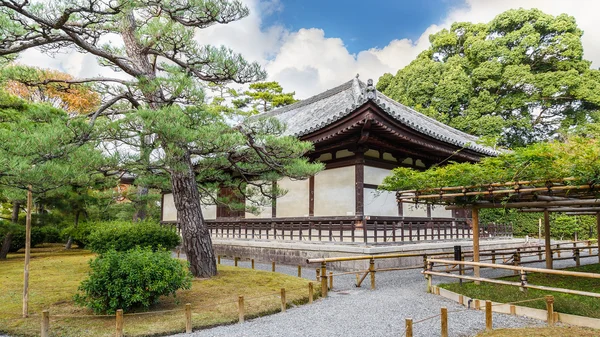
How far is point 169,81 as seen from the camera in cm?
680

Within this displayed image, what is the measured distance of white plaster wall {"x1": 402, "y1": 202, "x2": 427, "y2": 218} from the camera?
13734mm

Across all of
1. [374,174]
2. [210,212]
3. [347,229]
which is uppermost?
[374,174]

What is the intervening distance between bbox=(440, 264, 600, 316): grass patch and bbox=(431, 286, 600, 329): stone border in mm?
176

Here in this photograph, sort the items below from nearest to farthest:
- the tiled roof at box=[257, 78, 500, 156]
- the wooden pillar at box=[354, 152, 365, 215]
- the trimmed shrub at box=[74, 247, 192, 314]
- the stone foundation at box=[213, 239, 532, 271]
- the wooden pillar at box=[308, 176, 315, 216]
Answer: the trimmed shrub at box=[74, 247, 192, 314], the stone foundation at box=[213, 239, 532, 271], the wooden pillar at box=[354, 152, 365, 215], the wooden pillar at box=[308, 176, 315, 216], the tiled roof at box=[257, 78, 500, 156]

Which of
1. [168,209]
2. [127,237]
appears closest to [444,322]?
[127,237]

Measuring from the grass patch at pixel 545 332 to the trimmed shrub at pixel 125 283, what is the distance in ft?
16.5

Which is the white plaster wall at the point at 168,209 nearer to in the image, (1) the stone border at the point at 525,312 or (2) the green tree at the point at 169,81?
(2) the green tree at the point at 169,81

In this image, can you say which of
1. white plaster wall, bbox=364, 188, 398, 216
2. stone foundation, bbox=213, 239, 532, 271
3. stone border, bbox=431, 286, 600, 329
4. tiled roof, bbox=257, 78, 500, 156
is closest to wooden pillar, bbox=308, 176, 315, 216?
stone foundation, bbox=213, 239, 532, 271

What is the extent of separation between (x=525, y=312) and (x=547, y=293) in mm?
1581

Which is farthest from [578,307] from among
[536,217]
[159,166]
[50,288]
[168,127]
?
[536,217]

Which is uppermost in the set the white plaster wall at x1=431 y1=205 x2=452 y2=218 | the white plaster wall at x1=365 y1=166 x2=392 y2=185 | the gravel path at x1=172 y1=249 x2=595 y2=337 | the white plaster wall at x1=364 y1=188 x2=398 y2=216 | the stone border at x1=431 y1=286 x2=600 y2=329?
the white plaster wall at x1=365 y1=166 x2=392 y2=185

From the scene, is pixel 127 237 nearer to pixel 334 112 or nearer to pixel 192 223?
pixel 192 223

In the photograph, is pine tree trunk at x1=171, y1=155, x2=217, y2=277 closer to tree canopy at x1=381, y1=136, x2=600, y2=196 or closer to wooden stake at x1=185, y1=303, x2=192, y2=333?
wooden stake at x1=185, y1=303, x2=192, y2=333

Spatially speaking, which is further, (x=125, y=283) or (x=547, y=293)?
(x=547, y=293)
